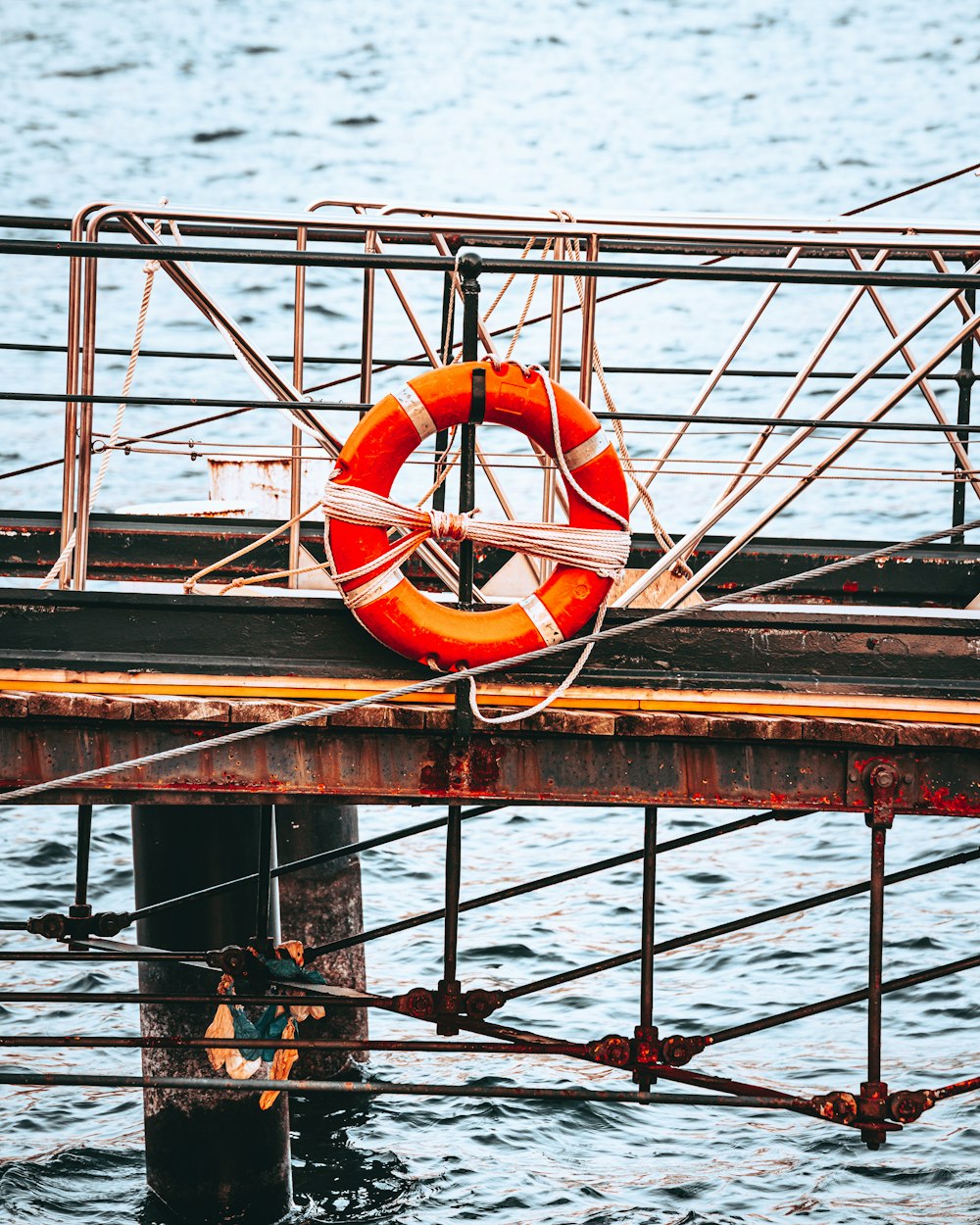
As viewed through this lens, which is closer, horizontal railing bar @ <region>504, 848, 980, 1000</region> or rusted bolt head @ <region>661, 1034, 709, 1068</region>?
rusted bolt head @ <region>661, 1034, 709, 1068</region>

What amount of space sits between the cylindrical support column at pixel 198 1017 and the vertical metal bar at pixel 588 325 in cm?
273

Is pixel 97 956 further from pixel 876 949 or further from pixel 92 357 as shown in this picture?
pixel 876 949

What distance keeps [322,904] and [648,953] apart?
12.7 ft

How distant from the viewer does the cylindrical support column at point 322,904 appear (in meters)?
8.67

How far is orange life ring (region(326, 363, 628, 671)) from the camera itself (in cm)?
461

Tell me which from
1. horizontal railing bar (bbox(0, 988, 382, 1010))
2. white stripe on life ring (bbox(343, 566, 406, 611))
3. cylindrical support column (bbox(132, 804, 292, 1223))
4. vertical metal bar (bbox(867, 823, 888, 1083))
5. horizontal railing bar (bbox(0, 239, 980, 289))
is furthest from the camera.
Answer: cylindrical support column (bbox(132, 804, 292, 1223))

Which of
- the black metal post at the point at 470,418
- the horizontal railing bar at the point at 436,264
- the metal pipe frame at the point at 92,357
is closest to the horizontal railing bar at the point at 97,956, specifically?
the metal pipe frame at the point at 92,357

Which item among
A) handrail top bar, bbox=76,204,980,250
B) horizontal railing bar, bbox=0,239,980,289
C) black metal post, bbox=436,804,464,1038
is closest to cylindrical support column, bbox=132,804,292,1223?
black metal post, bbox=436,804,464,1038

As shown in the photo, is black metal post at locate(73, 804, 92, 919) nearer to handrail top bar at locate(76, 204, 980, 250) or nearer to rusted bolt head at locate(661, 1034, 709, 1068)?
rusted bolt head at locate(661, 1034, 709, 1068)

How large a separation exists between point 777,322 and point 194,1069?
74.7 feet

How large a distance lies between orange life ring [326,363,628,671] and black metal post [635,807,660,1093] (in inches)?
38.4

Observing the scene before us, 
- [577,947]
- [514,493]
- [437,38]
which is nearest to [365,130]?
[437,38]

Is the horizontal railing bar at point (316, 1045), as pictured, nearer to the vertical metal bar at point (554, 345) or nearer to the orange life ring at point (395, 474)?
the orange life ring at point (395, 474)

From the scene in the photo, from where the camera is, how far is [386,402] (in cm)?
460
